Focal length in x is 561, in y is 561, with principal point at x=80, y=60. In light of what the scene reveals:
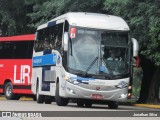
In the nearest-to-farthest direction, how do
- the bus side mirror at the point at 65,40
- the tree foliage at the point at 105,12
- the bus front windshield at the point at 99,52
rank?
1. the bus side mirror at the point at 65,40
2. the bus front windshield at the point at 99,52
3. the tree foliage at the point at 105,12

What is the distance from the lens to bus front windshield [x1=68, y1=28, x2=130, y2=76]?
22750 millimetres

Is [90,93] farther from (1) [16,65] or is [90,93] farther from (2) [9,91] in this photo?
(2) [9,91]

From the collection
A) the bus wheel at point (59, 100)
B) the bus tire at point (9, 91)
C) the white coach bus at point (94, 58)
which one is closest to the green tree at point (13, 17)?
the bus tire at point (9, 91)

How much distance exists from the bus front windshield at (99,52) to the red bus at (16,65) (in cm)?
949

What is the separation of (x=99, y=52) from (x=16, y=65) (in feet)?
37.2

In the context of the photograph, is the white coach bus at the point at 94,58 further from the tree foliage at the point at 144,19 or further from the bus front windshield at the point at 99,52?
the tree foliage at the point at 144,19

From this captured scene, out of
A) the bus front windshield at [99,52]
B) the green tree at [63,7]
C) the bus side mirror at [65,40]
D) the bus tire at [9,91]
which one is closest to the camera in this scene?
the bus side mirror at [65,40]

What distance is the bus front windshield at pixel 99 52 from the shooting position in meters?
22.8

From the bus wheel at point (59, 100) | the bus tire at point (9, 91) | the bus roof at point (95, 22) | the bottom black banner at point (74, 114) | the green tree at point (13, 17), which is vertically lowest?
the bus tire at point (9, 91)

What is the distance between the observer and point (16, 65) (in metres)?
33.2

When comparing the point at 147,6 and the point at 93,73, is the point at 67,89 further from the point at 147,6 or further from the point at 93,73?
the point at 147,6

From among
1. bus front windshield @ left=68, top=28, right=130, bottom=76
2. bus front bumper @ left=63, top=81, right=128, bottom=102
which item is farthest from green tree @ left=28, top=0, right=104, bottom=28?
bus front bumper @ left=63, top=81, right=128, bottom=102

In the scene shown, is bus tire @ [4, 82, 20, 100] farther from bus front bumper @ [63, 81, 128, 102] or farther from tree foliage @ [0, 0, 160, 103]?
bus front bumper @ [63, 81, 128, 102]

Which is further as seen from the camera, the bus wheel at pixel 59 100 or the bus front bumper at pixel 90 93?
the bus wheel at pixel 59 100
